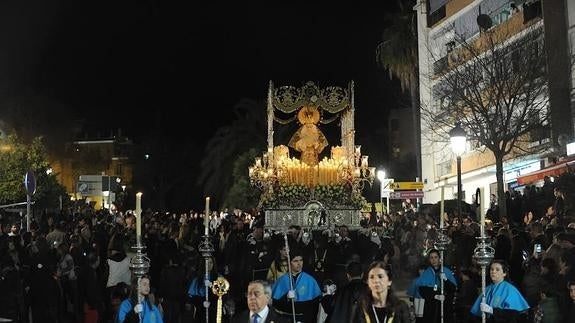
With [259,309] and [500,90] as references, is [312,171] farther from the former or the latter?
[259,309]

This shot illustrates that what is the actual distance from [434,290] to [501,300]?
2738 mm

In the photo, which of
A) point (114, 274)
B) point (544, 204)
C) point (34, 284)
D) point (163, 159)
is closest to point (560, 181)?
point (544, 204)

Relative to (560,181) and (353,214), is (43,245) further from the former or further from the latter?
(353,214)

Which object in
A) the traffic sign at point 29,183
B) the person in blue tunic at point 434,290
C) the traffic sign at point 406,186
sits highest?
the traffic sign at point 406,186

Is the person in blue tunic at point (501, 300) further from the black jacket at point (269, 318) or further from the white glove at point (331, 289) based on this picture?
the black jacket at point (269, 318)

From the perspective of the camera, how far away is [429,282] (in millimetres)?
12312

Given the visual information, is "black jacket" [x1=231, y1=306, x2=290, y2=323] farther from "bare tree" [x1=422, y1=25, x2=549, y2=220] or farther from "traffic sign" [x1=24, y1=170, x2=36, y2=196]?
"bare tree" [x1=422, y1=25, x2=549, y2=220]

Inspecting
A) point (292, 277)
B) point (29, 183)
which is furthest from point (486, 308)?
point (29, 183)

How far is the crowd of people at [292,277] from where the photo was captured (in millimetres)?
8805

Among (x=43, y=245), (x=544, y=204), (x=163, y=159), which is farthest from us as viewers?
(x=163, y=159)

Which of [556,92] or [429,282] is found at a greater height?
[556,92]

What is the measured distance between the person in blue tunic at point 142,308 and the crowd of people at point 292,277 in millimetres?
13

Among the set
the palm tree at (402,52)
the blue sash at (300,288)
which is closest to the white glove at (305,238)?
the blue sash at (300,288)

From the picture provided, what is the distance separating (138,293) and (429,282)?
5223mm
